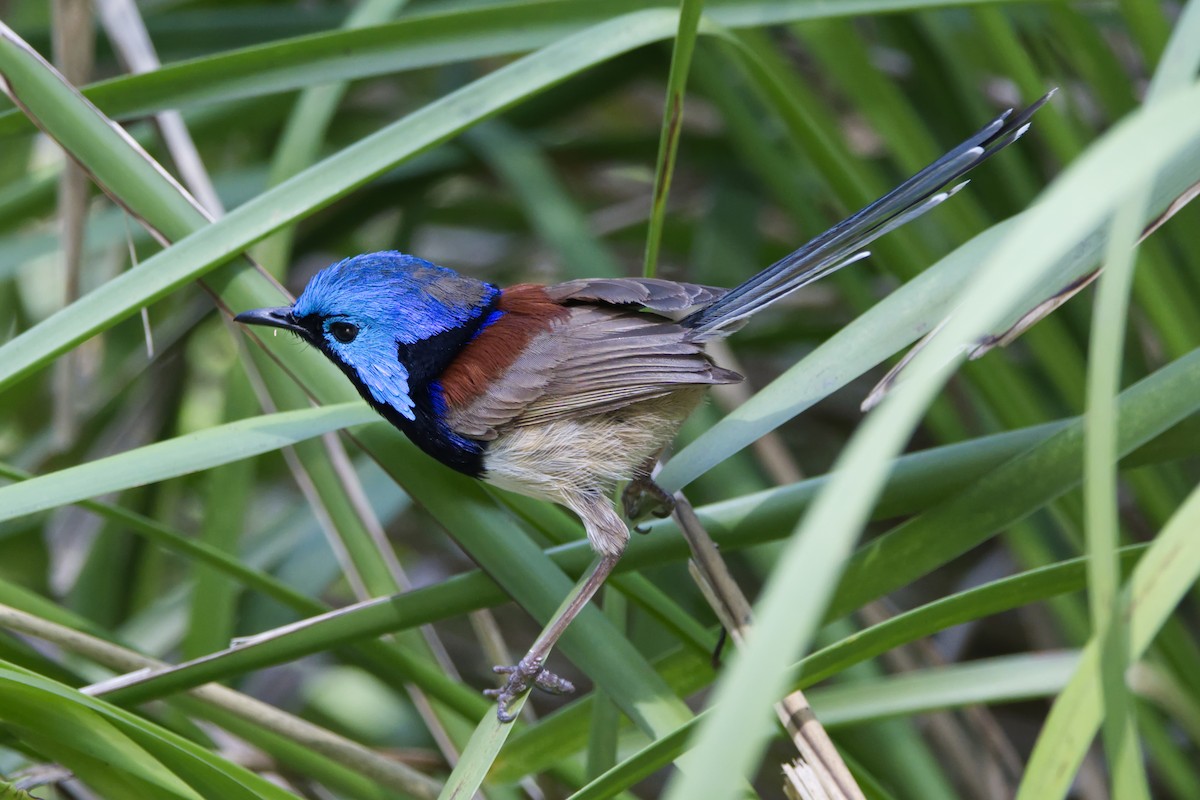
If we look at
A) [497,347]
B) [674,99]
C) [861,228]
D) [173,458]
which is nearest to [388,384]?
[497,347]

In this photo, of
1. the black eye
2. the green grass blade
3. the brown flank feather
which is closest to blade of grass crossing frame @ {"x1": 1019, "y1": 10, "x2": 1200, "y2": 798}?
the green grass blade

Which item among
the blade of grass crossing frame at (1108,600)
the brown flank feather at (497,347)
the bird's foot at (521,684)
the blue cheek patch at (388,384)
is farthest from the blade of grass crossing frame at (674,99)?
the blade of grass crossing frame at (1108,600)

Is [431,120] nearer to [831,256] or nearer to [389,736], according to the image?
[831,256]

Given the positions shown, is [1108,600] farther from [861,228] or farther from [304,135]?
[304,135]

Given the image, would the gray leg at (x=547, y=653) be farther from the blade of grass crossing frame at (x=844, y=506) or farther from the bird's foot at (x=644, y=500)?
the blade of grass crossing frame at (x=844, y=506)

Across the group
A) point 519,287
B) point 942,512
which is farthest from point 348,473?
point 942,512
